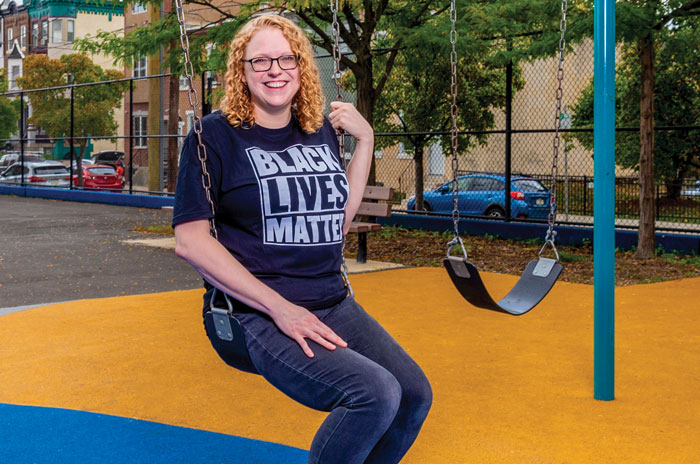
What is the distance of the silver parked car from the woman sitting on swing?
2517 centimetres

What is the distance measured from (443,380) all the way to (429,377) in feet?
0.33

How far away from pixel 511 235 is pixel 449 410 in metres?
9.24

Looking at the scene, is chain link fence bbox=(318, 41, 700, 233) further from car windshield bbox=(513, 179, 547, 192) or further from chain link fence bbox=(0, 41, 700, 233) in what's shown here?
car windshield bbox=(513, 179, 547, 192)

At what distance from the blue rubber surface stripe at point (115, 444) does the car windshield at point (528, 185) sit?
36.6 feet

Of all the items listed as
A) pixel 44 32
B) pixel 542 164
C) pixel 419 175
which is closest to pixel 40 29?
pixel 44 32

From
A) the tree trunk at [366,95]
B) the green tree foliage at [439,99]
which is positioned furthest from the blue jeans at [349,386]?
the green tree foliage at [439,99]

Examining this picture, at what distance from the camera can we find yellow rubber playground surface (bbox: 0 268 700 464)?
410cm

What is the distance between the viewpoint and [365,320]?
2.96 meters

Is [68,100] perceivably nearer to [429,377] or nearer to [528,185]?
[528,185]

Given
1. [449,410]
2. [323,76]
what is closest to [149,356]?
[449,410]

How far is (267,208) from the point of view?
2779 mm

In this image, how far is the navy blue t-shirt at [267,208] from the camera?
2.78m

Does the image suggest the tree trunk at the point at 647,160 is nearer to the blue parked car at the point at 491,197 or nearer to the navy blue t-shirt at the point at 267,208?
the blue parked car at the point at 491,197

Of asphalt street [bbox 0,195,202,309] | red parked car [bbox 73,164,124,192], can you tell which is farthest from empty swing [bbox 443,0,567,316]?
red parked car [bbox 73,164,124,192]
